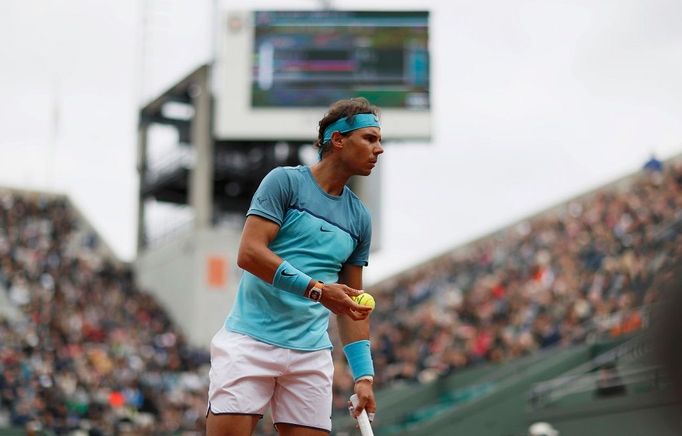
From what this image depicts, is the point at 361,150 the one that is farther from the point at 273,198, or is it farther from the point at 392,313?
the point at 392,313

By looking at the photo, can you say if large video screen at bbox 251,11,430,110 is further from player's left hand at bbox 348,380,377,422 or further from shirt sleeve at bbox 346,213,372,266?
player's left hand at bbox 348,380,377,422

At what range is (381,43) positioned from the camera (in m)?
26.5

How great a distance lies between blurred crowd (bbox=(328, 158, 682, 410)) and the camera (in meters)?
16.1

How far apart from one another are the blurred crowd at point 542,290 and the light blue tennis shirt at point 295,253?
9594mm

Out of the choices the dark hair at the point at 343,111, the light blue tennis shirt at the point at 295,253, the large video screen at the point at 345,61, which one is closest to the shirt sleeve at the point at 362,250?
the light blue tennis shirt at the point at 295,253

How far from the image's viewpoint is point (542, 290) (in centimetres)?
1853

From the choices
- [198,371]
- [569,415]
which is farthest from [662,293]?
[198,371]

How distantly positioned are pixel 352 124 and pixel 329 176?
227 millimetres

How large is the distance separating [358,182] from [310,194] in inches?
970

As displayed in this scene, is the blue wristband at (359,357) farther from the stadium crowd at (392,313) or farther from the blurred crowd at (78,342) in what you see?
the blurred crowd at (78,342)

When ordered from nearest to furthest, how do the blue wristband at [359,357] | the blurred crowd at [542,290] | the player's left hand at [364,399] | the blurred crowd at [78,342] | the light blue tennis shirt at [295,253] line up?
the light blue tennis shirt at [295,253], the player's left hand at [364,399], the blue wristband at [359,357], the blurred crowd at [542,290], the blurred crowd at [78,342]

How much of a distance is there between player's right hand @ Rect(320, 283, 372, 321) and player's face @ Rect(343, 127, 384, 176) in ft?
1.82

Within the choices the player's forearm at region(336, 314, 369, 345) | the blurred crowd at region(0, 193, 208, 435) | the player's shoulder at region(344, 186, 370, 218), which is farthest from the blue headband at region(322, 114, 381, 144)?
the blurred crowd at region(0, 193, 208, 435)

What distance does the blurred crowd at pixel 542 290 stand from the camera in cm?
1611
